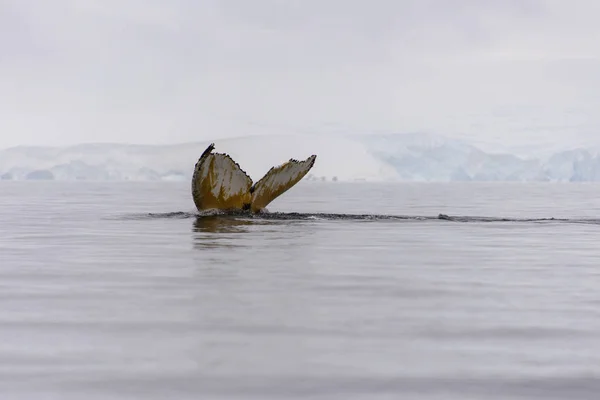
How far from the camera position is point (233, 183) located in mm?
25625

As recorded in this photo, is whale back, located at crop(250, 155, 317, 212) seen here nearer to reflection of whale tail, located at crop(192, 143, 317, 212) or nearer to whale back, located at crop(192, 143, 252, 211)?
reflection of whale tail, located at crop(192, 143, 317, 212)

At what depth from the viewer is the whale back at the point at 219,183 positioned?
24.5m

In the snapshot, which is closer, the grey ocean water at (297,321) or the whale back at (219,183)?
the grey ocean water at (297,321)

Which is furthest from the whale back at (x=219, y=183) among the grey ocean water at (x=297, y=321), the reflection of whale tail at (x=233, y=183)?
the grey ocean water at (x=297, y=321)

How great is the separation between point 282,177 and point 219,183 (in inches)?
63.7

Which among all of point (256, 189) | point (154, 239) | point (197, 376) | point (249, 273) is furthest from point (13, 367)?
point (256, 189)

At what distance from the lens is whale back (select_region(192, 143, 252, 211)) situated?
80.4 feet

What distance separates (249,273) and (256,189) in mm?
14393

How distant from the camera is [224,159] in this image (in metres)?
24.5

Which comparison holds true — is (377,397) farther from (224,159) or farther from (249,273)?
(224,159)

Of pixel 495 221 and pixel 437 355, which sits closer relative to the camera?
pixel 437 355

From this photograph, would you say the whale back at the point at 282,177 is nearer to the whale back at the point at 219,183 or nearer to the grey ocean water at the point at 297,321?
the whale back at the point at 219,183

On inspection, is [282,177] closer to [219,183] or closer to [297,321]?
[219,183]

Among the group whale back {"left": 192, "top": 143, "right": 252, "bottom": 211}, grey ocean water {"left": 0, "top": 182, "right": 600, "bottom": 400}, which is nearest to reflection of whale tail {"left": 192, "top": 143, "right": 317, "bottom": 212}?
whale back {"left": 192, "top": 143, "right": 252, "bottom": 211}
